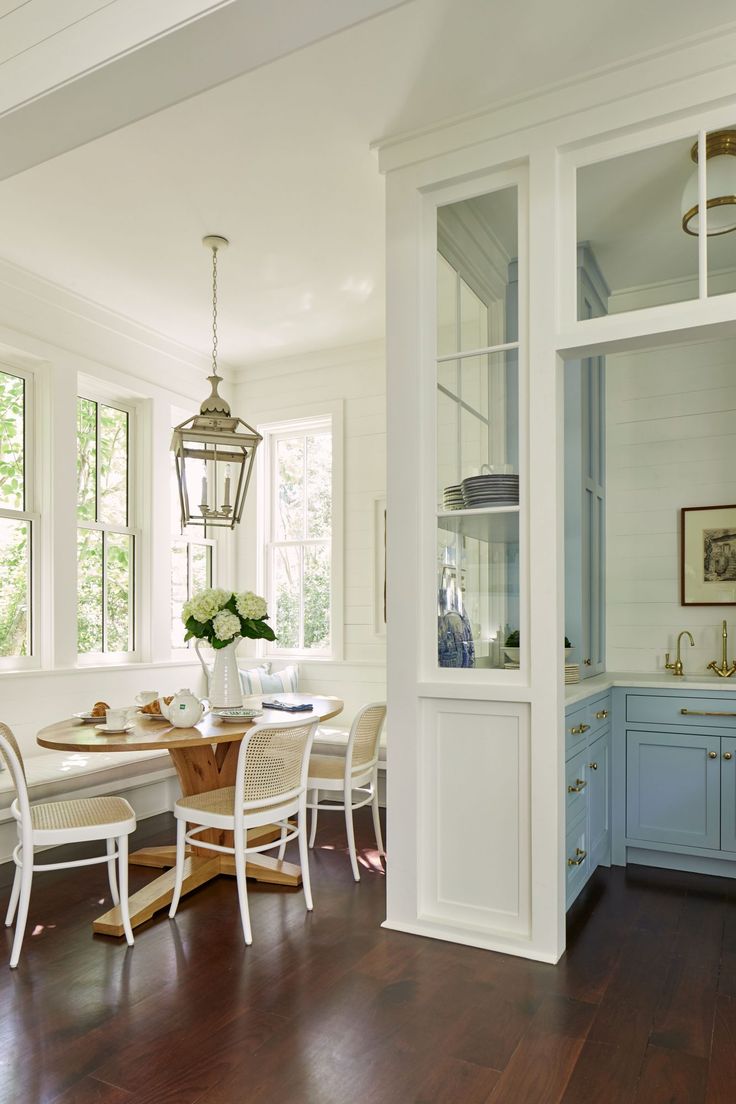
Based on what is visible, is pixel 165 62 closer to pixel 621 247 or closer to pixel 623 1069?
pixel 621 247

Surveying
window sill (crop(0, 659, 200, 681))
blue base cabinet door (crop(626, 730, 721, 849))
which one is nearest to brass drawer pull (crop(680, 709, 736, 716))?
blue base cabinet door (crop(626, 730, 721, 849))

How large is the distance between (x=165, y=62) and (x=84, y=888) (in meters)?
3.31

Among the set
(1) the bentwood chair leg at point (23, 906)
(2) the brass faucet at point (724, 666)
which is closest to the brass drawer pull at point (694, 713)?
(2) the brass faucet at point (724, 666)

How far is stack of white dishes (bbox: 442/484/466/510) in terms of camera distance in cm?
316

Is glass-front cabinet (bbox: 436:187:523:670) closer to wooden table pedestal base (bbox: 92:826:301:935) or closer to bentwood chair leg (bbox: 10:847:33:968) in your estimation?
wooden table pedestal base (bbox: 92:826:301:935)

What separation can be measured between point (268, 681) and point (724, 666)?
2907 mm

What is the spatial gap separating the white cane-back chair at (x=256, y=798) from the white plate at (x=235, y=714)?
37 cm

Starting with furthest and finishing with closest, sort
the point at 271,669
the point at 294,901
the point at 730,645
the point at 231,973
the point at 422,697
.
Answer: the point at 271,669 < the point at 730,645 < the point at 294,901 < the point at 422,697 < the point at 231,973

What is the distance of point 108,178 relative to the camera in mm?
3561

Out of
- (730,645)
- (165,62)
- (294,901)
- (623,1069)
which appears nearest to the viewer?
(165,62)

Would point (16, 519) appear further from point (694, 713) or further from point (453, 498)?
point (694, 713)

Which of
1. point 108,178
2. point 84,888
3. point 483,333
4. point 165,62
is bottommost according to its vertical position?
point 84,888

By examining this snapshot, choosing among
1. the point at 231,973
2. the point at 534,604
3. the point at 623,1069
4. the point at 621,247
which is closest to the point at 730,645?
the point at 534,604

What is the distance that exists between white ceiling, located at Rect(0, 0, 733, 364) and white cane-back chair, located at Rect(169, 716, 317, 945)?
239 centimetres
